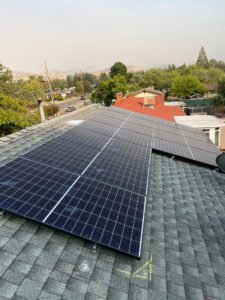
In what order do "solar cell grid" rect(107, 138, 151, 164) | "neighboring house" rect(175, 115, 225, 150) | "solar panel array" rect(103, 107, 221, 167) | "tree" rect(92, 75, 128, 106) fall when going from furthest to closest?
"tree" rect(92, 75, 128, 106) → "neighboring house" rect(175, 115, 225, 150) → "solar panel array" rect(103, 107, 221, 167) → "solar cell grid" rect(107, 138, 151, 164)

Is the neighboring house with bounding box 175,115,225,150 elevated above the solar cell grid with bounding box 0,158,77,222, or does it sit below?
below

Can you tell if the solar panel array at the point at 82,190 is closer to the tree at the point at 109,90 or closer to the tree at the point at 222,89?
the tree at the point at 222,89

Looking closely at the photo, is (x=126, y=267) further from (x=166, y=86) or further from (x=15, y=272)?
(x=166, y=86)

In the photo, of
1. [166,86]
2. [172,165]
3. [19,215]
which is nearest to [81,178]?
[19,215]

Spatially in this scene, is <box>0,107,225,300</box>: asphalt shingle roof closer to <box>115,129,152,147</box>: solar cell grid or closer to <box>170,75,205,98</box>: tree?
<box>115,129,152,147</box>: solar cell grid

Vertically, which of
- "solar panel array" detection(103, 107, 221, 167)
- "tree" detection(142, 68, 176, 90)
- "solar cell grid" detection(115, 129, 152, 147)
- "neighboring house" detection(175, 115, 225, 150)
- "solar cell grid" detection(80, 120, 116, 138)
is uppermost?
"tree" detection(142, 68, 176, 90)

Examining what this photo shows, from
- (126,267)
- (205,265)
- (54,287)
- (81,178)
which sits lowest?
(205,265)

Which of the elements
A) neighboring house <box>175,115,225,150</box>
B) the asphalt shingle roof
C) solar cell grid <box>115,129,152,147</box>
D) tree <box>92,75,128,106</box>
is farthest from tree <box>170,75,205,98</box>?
the asphalt shingle roof

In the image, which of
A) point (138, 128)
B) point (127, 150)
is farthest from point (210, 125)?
point (127, 150)
